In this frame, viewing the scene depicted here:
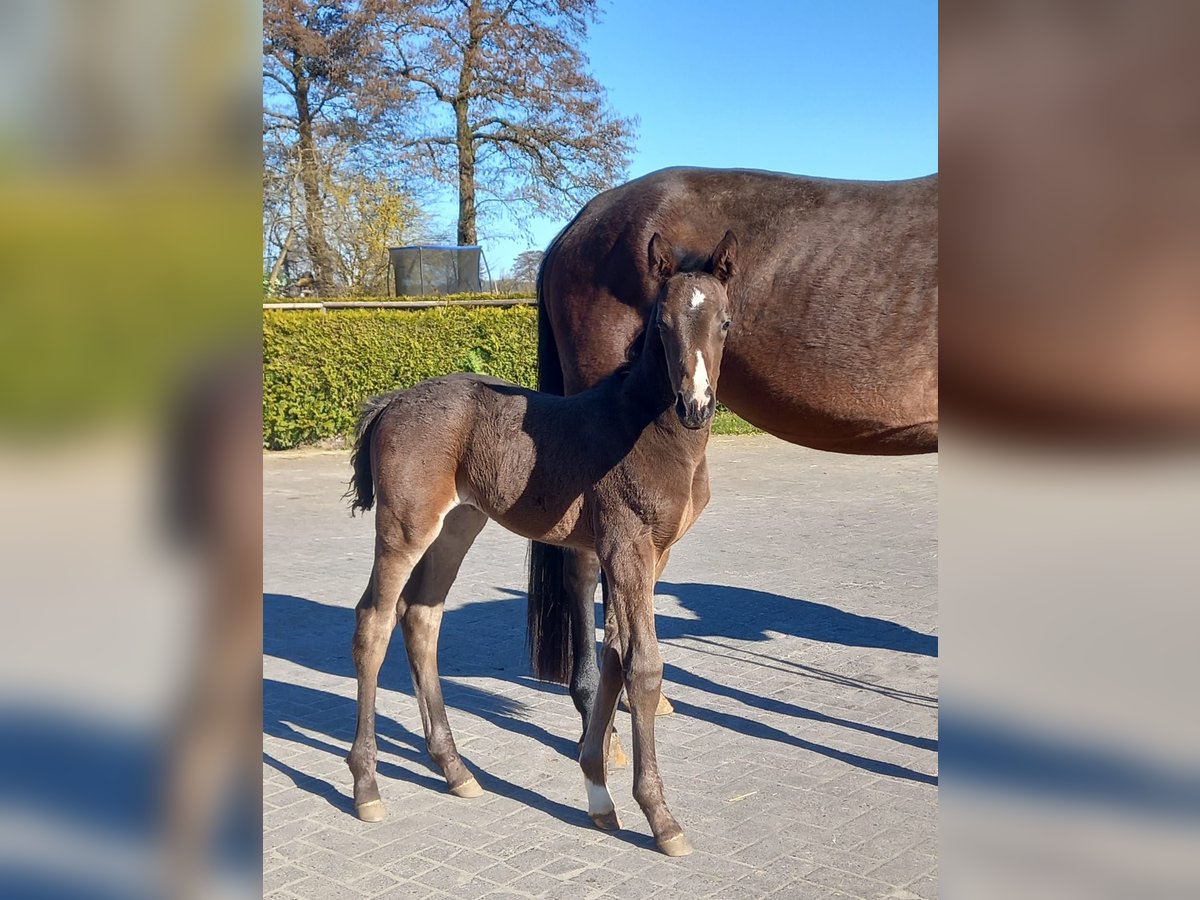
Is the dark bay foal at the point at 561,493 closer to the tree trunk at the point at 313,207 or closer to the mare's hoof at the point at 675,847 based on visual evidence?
the mare's hoof at the point at 675,847

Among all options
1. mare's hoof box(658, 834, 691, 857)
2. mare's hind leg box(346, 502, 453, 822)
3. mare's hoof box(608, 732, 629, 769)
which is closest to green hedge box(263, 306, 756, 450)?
mare's hoof box(608, 732, 629, 769)

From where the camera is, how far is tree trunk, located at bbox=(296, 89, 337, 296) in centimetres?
2023

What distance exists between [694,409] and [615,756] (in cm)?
177

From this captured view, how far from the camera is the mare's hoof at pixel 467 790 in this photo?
371 centimetres

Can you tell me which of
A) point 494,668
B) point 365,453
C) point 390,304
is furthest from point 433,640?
point 390,304

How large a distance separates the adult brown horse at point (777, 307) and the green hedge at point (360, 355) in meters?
8.98

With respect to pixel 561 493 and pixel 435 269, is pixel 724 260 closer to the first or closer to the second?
pixel 561 493

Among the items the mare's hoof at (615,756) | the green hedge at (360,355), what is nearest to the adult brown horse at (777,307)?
the mare's hoof at (615,756)

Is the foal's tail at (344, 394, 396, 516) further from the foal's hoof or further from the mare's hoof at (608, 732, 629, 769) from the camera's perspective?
the mare's hoof at (608, 732, 629, 769)

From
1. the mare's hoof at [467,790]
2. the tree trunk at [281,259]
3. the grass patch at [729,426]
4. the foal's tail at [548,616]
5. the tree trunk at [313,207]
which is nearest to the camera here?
the mare's hoof at [467,790]
